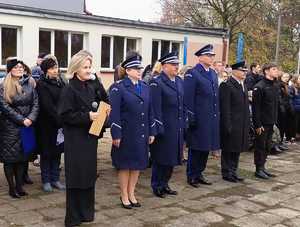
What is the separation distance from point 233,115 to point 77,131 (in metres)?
3.18

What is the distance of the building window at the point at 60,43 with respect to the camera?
53.2 feet

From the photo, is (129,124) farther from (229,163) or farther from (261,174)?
(261,174)

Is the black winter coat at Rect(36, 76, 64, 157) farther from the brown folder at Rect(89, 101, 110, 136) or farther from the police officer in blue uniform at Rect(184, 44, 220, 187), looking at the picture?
the police officer in blue uniform at Rect(184, 44, 220, 187)

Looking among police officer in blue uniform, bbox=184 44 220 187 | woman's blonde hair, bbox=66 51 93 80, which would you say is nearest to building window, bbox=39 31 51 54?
police officer in blue uniform, bbox=184 44 220 187

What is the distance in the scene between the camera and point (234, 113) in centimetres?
739

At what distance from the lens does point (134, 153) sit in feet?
18.8

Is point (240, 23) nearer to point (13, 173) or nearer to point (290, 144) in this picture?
point (290, 144)

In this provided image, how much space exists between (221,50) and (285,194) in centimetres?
1580

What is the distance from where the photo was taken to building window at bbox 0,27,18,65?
595 inches

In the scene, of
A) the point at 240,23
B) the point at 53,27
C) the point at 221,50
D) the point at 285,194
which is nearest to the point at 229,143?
the point at 285,194

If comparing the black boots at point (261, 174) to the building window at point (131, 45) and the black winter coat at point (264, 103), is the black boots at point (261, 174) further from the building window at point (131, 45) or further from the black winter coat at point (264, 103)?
the building window at point (131, 45)

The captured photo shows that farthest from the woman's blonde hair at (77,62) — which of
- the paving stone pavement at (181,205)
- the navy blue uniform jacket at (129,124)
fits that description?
the paving stone pavement at (181,205)

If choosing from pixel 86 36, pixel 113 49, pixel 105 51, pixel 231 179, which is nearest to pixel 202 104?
pixel 231 179

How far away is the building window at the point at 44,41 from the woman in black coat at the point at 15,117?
1019 centimetres
